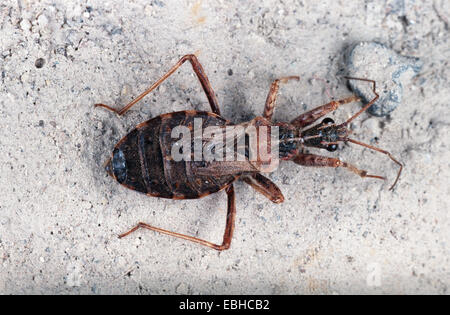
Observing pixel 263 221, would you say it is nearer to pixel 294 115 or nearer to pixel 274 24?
pixel 294 115

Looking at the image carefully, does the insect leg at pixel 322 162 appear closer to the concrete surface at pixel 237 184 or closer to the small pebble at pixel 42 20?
the concrete surface at pixel 237 184

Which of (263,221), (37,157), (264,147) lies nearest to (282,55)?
(264,147)

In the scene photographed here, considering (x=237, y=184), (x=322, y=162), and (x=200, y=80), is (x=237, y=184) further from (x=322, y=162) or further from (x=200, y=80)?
(x=200, y=80)

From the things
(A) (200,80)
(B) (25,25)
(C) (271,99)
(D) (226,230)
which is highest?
(B) (25,25)

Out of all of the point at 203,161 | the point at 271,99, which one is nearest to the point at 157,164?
the point at 203,161

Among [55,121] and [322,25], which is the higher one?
[322,25]
